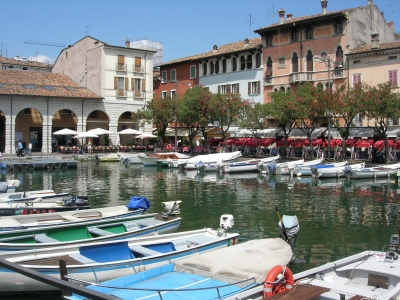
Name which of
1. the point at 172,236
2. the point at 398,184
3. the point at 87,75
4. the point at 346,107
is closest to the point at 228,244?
the point at 172,236

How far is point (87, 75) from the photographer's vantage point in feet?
207

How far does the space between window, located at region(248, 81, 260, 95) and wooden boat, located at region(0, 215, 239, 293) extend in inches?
1763

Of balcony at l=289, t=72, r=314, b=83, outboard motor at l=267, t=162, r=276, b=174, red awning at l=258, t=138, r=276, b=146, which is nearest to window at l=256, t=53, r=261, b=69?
balcony at l=289, t=72, r=314, b=83

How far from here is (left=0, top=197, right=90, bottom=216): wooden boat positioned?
17312 mm

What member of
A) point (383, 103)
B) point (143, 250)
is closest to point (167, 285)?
point (143, 250)

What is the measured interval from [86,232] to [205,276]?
221 inches

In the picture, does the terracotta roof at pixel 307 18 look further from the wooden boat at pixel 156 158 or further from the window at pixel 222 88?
the wooden boat at pixel 156 158

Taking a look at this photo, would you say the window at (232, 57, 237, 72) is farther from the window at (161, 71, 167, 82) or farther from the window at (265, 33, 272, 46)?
the window at (161, 71, 167, 82)

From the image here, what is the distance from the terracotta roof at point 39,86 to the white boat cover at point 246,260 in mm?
47761

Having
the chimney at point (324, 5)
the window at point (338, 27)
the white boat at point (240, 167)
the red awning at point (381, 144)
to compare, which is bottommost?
the white boat at point (240, 167)

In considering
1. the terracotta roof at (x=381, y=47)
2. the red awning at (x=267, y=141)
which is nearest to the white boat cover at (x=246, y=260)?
the terracotta roof at (x=381, y=47)

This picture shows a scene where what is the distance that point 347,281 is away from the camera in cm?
978

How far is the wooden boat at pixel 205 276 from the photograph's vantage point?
8.87 metres

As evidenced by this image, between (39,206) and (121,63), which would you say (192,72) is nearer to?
(121,63)
